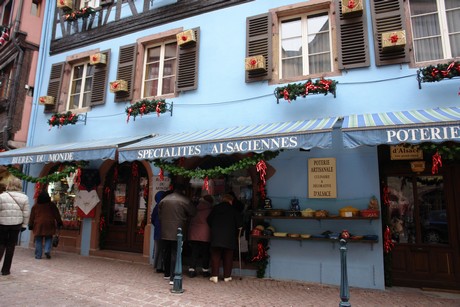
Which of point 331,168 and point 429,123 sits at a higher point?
point 429,123

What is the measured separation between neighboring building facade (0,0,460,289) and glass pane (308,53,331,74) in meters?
0.03

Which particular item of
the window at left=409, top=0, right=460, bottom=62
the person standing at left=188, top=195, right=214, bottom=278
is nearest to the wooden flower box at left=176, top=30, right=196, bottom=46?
the person standing at left=188, top=195, right=214, bottom=278

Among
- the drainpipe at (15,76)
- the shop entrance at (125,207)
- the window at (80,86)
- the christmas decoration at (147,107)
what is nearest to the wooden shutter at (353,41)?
the christmas decoration at (147,107)

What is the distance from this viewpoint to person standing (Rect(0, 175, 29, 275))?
20.1 feet

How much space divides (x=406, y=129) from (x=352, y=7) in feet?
10.2

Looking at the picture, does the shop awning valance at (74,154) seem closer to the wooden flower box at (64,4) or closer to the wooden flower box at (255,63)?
the wooden flower box at (255,63)

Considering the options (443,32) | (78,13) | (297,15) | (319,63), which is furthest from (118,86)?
(443,32)

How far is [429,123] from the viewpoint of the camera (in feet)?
16.1

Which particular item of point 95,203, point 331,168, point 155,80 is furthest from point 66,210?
point 331,168

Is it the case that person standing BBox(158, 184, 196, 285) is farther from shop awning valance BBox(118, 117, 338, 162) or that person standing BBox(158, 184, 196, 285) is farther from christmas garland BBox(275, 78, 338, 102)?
christmas garland BBox(275, 78, 338, 102)

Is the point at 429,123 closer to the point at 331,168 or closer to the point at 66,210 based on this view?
the point at 331,168

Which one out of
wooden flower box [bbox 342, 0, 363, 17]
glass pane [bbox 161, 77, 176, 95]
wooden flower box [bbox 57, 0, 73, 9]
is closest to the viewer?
wooden flower box [bbox 342, 0, 363, 17]

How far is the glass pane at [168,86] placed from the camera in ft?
29.8

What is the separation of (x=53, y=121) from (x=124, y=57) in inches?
115
